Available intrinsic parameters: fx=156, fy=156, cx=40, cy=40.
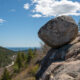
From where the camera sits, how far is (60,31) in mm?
18359

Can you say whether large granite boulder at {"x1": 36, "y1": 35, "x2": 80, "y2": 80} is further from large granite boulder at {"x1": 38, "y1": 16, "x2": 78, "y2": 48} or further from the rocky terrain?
large granite boulder at {"x1": 38, "y1": 16, "x2": 78, "y2": 48}

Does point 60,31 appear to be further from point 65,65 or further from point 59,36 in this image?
point 65,65

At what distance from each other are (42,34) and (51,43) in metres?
1.58

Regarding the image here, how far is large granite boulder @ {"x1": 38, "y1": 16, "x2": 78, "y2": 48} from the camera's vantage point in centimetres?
1811

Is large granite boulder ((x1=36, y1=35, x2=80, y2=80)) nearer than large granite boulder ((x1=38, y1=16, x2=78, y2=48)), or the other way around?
large granite boulder ((x1=36, y1=35, x2=80, y2=80))

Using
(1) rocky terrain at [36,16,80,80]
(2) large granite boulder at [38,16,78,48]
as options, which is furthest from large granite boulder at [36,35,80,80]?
(2) large granite boulder at [38,16,78,48]

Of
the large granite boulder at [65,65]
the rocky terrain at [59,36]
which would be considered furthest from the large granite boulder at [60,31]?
the large granite boulder at [65,65]

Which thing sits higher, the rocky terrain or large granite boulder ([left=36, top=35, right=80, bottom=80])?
the rocky terrain

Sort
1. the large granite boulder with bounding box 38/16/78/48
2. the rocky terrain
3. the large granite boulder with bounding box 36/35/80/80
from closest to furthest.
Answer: the large granite boulder with bounding box 36/35/80/80, the rocky terrain, the large granite boulder with bounding box 38/16/78/48

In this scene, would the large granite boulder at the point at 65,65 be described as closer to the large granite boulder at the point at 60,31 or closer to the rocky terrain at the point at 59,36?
the rocky terrain at the point at 59,36

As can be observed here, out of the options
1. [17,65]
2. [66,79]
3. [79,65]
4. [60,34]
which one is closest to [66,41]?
[60,34]

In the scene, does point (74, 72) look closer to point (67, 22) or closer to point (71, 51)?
point (71, 51)

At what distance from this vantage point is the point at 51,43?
1923 centimetres

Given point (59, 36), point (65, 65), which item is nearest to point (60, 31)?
point (59, 36)
